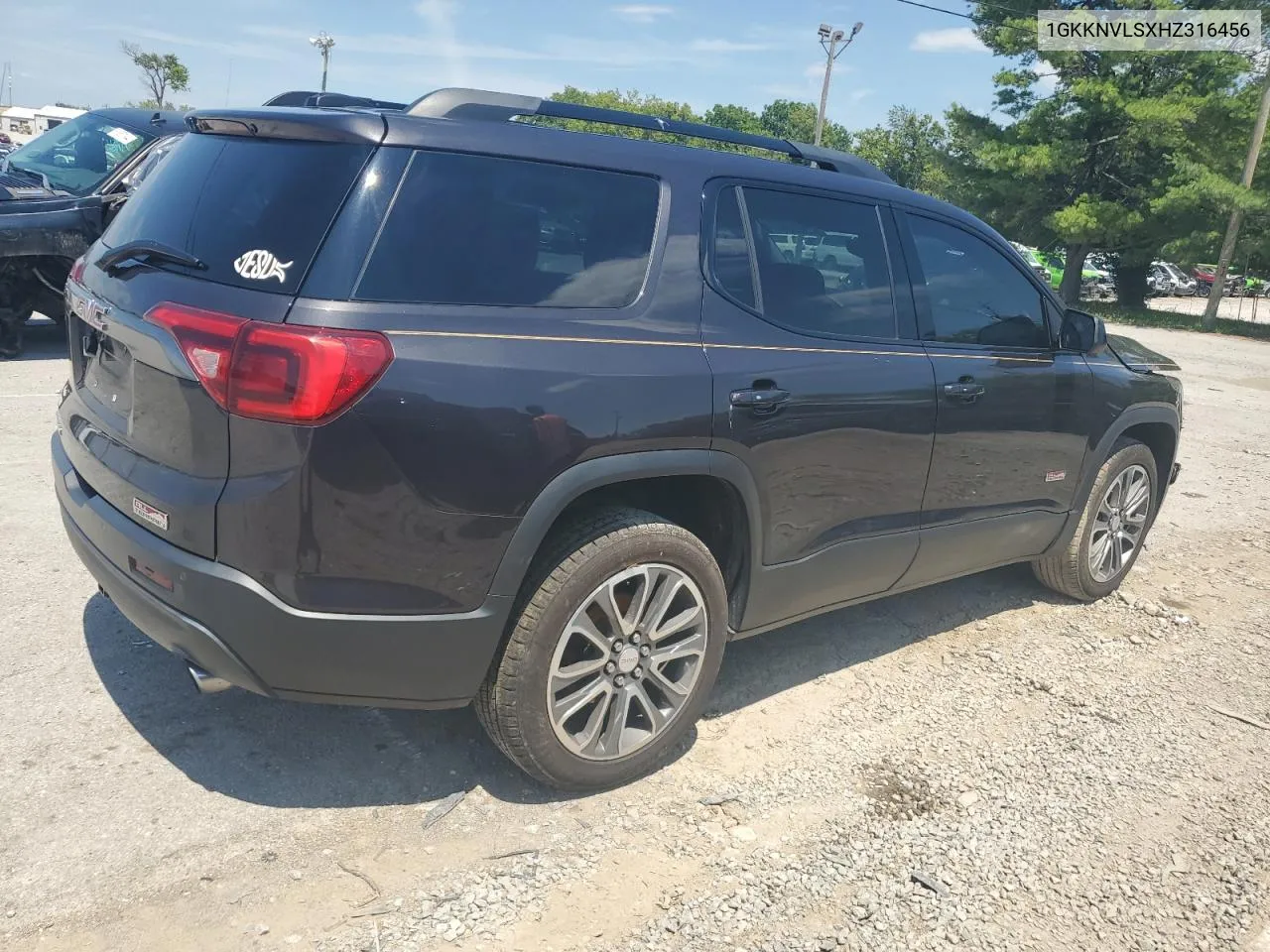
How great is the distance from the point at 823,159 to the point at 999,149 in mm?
25599

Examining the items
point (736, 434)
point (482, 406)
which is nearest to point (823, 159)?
point (736, 434)

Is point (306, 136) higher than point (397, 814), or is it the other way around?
point (306, 136)

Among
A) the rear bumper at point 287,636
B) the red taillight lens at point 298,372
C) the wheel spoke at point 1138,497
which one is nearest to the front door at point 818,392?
the rear bumper at point 287,636

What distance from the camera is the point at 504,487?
2574 mm

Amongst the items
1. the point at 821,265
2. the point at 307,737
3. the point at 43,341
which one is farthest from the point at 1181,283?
the point at 307,737

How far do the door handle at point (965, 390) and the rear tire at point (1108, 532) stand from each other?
50.0 inches

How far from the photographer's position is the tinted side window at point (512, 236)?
2529 mm

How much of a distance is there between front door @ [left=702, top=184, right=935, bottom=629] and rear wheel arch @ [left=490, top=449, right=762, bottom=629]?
0.20 ft

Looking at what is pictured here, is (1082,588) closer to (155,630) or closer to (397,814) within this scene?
(397,814)

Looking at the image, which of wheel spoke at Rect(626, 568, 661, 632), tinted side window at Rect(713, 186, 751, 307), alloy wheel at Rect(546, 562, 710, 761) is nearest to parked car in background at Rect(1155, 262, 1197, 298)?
tinted side window at Rect(713, 186, 751, 307)

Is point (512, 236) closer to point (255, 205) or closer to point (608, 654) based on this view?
point (255, 205)

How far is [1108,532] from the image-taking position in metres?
5.00

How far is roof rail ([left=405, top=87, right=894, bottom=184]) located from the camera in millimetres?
2842

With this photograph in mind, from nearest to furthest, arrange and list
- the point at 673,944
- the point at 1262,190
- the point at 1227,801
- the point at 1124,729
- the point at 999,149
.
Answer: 1. the point at 673,944
2. the point at 1227,801
3. the point at 1124,729
4. the point at 1262,190
5. the point at 999,149
